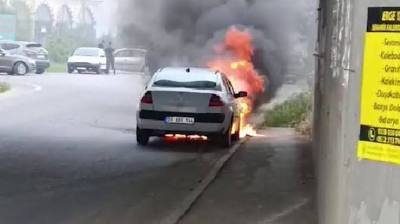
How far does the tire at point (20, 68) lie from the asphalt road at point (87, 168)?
16.9m

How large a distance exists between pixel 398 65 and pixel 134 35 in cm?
2573

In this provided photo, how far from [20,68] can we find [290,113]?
21377mm

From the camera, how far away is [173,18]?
27297 mm

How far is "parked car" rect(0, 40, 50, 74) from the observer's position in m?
40.1

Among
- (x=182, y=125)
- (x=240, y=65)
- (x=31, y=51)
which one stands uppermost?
(x=31, y=51)

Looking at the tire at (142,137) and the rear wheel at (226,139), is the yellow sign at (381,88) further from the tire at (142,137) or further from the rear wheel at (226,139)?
the tire at (142,137)

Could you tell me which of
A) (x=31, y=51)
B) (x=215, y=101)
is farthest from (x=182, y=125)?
(x=31, y=51)

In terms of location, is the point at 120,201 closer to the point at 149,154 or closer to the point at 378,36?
the point at 149,154

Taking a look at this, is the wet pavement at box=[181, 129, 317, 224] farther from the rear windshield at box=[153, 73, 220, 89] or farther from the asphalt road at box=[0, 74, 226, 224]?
the rear windshield at box=[153, 73, 220, 89]

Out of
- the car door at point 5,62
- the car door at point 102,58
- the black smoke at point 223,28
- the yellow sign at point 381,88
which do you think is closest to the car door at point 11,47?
the car door at point 5,62

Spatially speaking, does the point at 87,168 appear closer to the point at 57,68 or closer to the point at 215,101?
the point at 215,101

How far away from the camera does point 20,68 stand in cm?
3875

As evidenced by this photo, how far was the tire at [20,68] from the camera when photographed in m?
38.4

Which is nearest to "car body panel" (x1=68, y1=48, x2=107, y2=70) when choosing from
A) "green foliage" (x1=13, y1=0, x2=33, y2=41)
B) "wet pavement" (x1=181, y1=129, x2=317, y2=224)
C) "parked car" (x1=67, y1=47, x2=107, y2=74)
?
"parked car" (x1=67, y1=47, x2=107, y2=74)
